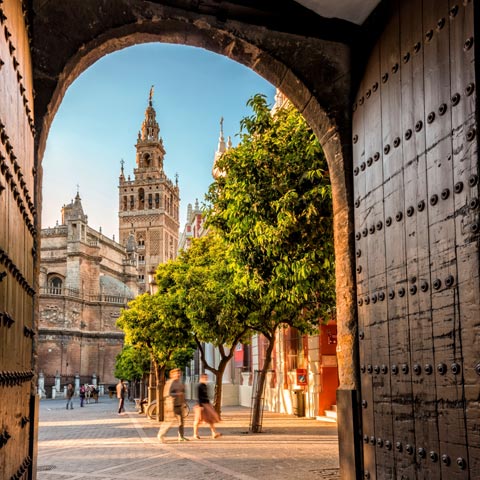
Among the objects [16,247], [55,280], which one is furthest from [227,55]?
[55,280]

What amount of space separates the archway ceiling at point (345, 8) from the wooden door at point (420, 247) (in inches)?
15.4

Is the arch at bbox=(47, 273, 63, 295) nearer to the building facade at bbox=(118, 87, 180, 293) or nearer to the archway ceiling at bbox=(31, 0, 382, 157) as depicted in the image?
the building facade at bbox=(118, 87, 180, 293)

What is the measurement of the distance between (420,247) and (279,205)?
197 inches

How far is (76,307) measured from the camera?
71.7m

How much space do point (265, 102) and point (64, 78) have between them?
5.77 metres

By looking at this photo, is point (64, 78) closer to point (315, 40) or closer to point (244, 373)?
point (315, 40)

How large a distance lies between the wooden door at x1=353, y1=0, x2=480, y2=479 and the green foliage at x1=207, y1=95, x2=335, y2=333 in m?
3.76

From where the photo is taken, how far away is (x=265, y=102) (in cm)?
1074

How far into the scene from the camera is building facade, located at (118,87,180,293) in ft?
369

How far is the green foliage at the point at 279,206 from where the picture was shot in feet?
30.5

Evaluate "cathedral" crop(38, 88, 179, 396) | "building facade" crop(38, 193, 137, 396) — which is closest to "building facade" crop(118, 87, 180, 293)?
"cathedral" crop(38, 88, 179, 396)

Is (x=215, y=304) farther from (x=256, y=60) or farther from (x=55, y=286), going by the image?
(x=55, y=286)

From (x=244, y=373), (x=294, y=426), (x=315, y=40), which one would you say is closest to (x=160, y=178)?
(x=244, y=373)

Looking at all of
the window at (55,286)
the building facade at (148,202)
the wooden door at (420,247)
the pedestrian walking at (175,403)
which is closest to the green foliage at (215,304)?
the pedestrian walking at (175,403)
